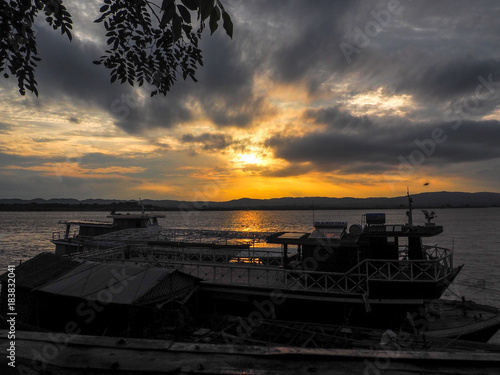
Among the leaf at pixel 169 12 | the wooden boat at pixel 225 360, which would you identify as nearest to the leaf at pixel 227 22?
the leaf at pixel 169 12

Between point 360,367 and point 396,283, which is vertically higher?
point 360,367

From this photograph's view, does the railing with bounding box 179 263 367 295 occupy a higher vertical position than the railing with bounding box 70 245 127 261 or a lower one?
lower

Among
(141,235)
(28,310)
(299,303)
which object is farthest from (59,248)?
(299,303)

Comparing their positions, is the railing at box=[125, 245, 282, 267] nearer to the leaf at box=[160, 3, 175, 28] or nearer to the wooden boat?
the wooden boat

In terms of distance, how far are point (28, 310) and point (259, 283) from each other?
12.4m

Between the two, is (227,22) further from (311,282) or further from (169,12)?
(311,282)

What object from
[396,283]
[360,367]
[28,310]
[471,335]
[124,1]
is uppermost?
[124,1]

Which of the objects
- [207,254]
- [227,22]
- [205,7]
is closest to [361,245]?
[207,254]

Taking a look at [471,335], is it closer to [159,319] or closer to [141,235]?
[159,319]

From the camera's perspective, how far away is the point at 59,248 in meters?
38.4

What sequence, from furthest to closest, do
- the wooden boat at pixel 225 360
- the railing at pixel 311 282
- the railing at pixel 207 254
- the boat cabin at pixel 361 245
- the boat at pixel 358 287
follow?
1. the railing at pixel 207 254
2. the boat cabin at pixel 361 245
3. the railing at pixel 311 282
4. the boat at pixel 358 287
5. the wooden boat at pixel 225 360

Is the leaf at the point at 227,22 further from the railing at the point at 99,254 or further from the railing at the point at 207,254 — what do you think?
the railing at the point at 207,254

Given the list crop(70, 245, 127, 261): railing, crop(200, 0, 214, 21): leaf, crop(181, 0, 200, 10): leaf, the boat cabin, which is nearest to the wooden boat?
crop(200, 0, 214, 21): leaf

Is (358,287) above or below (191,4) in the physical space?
below
